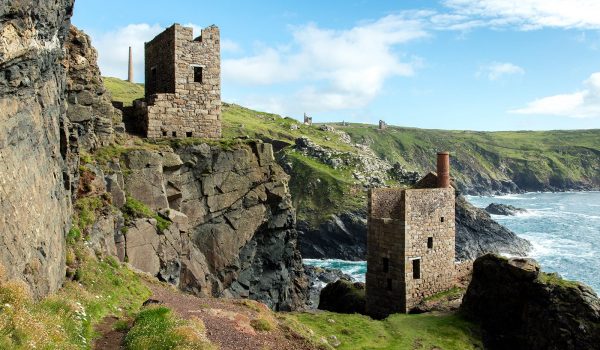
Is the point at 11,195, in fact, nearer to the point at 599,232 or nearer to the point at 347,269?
the point at 347,269

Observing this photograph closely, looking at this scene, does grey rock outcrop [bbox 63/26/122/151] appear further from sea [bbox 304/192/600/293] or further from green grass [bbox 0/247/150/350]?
sea [bbox 304/192/600/293]

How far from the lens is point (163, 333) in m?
14.6

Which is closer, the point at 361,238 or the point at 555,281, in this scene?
the point at 555,281

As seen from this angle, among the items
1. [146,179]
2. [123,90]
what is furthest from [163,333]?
[123,90]

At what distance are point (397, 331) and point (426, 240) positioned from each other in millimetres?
8407

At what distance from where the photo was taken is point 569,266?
7625 cm

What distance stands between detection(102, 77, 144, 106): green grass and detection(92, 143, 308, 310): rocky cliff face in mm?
83352

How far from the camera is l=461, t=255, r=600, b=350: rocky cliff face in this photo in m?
28.5

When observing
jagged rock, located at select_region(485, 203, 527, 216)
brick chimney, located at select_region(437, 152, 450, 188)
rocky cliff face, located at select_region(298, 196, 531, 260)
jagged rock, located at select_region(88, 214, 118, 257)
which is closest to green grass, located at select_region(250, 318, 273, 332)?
jagged rock, located at select_region(88, 214, 118, 257)

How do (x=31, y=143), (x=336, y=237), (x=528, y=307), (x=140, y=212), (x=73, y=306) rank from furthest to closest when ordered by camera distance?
(x=336, y=237) → (x=528, y=307) → (x=140, y=212) → (x=73, y=306) → (x=31, y=143)

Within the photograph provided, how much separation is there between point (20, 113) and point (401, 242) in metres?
26.9

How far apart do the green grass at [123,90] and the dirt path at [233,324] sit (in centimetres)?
10005

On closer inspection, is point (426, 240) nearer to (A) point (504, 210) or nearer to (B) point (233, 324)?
(B) point (233, 324)

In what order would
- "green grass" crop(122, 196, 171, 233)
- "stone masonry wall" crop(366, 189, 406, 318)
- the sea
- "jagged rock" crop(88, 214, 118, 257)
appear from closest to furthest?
1. "jagged rock" crop(88, 214, 118, 257)
2. "green grass" crop(122, 196, 171, 233)
3. "stone masonry wall" crop(366, 189, 406, 318)
4. the sea
